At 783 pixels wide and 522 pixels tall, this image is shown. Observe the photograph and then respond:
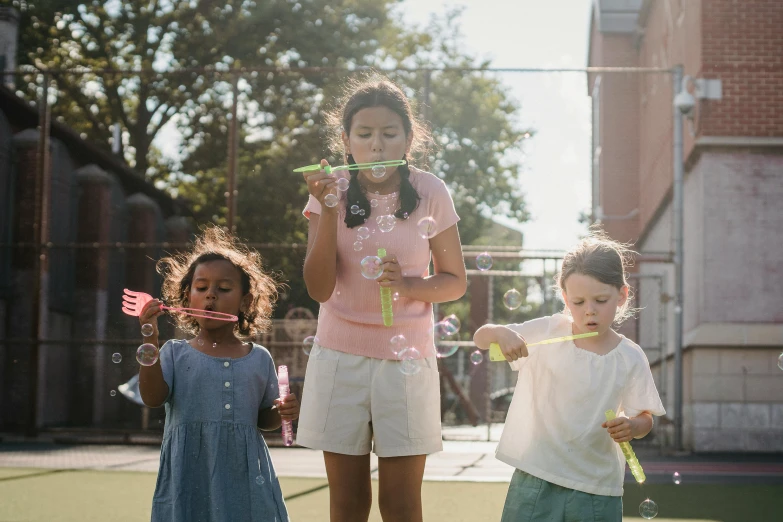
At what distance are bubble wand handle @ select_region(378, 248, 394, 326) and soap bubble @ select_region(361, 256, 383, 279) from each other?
0.9 inches

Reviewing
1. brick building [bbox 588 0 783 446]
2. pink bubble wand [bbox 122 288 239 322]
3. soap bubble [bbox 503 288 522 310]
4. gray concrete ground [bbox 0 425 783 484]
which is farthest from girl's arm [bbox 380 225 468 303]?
brick building [bbox 588 0 783 446]

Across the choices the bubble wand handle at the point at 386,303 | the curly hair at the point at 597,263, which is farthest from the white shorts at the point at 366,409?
the curly hair at the point at 597,263

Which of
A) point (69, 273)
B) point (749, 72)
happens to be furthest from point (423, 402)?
point (69, 273)

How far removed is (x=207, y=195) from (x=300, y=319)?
10.5 meters

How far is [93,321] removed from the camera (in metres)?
15.5

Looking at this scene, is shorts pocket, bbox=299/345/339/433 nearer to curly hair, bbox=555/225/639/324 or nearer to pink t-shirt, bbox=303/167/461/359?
pink t-shirt, bbox=303/167/461/359

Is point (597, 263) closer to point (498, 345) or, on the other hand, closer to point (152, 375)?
point (498, 345)

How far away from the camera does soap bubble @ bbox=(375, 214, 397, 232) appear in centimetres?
309

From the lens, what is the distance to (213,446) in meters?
3.40

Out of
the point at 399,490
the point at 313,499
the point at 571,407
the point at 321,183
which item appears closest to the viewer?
the point at 321,183

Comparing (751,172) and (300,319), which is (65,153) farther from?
(751,172)

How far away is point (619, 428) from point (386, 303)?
764 millimetres

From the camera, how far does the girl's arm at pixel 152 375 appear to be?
3.29m

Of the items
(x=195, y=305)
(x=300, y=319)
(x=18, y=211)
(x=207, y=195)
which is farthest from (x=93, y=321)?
(x=195, y=305)
